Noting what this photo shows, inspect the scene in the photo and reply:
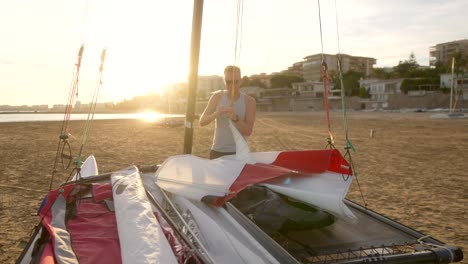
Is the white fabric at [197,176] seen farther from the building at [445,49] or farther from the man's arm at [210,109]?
the building at [445,49]

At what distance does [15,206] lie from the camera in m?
5.92

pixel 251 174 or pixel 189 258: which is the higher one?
pixel 251 174

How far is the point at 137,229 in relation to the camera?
236cm

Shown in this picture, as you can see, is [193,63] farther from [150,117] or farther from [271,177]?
A: [150,117]

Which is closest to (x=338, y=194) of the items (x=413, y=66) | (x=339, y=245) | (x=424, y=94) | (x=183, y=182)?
(x=339, y=245)

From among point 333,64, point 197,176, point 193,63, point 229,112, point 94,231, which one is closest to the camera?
point 94,231

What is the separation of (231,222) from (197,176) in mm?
741

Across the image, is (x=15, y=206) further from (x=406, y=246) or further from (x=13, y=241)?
(x=406, y=246)

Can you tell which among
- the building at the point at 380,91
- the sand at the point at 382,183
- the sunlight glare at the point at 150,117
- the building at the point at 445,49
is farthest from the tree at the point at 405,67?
the sand at the point at 382,183

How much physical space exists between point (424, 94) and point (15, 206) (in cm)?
7632

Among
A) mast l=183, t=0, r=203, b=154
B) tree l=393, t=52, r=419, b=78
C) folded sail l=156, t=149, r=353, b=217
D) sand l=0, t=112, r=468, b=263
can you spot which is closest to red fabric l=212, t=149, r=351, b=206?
folded sail l=156, t=149, r=353, b=217

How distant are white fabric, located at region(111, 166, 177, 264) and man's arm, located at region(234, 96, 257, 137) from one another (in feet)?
4.01

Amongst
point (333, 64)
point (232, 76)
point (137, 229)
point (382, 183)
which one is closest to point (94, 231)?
point (137, 229)

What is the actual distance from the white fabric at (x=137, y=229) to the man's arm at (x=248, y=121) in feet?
4.01
